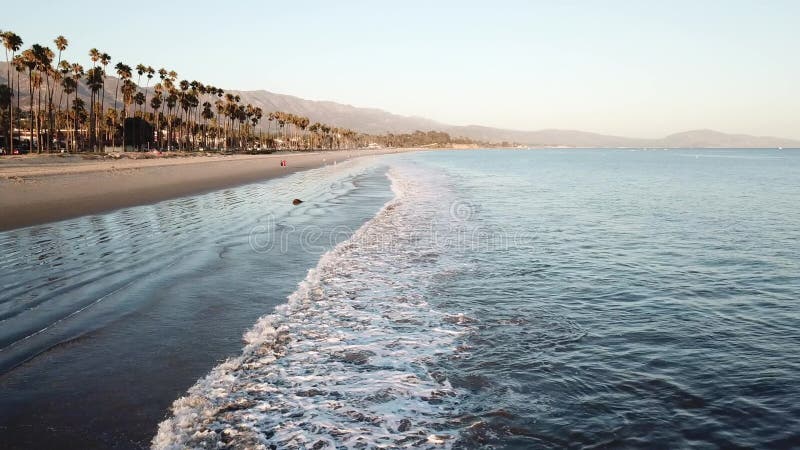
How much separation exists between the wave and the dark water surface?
39cm

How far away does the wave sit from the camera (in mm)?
4676

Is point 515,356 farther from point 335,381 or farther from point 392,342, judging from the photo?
point 335,381

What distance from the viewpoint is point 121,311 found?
793 centimetres

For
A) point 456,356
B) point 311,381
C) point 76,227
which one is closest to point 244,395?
point 311,381

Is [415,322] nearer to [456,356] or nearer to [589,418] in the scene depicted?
[456,356]

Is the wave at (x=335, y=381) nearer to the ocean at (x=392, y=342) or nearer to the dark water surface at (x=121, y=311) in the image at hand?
the ocean at (x=392, y=342)

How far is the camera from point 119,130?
105375 mm

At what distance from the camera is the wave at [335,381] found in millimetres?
4676

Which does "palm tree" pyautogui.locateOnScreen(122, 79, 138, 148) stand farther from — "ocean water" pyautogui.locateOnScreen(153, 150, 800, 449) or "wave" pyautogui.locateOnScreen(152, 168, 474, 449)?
"wave" pyautogui.locateOnScreen(152, 168, 474, 449)

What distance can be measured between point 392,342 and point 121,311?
4509 millimetres

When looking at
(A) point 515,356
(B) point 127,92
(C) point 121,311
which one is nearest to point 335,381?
(A) point 515,356

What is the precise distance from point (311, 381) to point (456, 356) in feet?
6.60

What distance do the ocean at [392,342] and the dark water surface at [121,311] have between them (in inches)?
1.4

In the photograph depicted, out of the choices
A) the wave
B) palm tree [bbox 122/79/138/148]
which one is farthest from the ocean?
palm tree [bbox 122/79/138/148]
